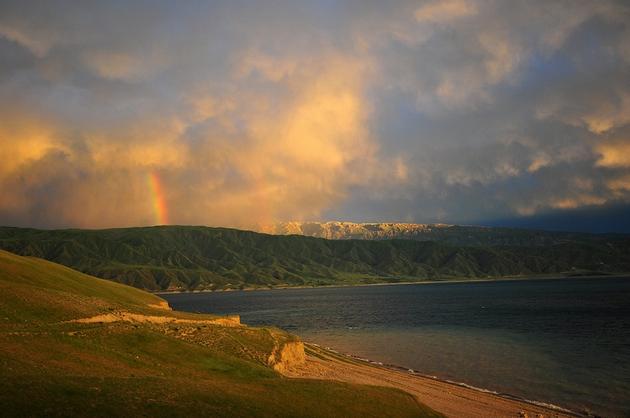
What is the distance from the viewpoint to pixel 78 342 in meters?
37.3

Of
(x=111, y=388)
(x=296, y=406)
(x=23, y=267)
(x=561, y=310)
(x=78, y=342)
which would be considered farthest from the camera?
(x=561, y=310)

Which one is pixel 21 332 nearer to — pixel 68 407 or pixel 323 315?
pixel 68 407

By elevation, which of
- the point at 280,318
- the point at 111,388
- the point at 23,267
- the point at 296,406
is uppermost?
the point at 23,267

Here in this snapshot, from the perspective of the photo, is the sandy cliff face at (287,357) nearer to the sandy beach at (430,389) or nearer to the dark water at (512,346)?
the sandy beach at (430,389)

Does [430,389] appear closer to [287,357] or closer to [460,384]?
[460,384]

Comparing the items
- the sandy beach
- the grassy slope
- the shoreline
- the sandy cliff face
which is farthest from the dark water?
the grassy slope

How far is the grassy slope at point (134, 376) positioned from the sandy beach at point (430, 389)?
8828mm

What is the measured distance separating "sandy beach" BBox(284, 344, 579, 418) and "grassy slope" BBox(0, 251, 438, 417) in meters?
8.83

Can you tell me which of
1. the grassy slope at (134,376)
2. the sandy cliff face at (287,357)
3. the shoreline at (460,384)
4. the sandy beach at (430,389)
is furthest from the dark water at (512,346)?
the grassy slope at (134,376)

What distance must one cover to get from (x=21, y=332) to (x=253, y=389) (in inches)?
775

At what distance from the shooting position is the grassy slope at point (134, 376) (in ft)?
79.8

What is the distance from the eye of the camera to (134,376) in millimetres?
31719

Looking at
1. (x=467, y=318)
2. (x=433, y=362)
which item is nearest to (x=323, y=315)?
(x=467, y=318)

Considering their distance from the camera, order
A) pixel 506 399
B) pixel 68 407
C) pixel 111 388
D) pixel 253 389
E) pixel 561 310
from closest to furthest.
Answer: pixel 68 407 < pixel 111 388 < pixel 253 389 < pixel 506 399 < pixel 561 310
